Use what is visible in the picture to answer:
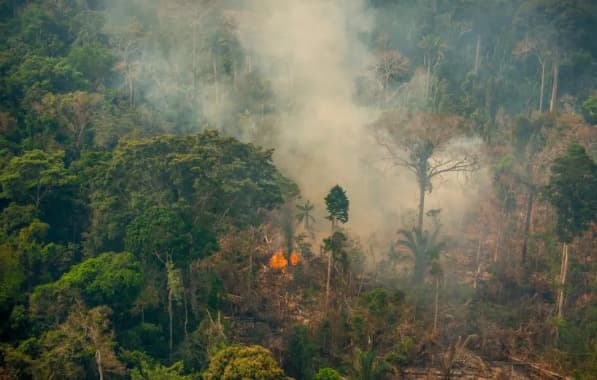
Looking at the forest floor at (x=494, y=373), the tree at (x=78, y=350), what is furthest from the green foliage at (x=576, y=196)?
the tree at (x=78, y=350)

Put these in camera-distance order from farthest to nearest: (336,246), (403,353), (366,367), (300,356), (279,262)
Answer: (279,262) < (336,246) < (403,353) < (300,356) < (366,367)

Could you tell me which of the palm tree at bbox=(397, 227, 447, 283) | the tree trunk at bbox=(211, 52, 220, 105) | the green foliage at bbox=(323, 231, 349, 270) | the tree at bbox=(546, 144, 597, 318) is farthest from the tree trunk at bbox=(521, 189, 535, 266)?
the tree trunk at bbox=(211, 52, 220, 105)

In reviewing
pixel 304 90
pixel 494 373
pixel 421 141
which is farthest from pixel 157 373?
pixel 304 90

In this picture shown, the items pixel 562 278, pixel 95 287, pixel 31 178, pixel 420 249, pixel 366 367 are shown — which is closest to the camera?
pixel 366 367

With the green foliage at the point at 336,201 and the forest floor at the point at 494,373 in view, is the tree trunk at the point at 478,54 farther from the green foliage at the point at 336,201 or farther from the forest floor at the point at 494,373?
the forest floor at the point at 494,373

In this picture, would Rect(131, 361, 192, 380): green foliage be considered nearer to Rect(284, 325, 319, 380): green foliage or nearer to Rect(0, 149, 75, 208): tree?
Rect(284, 325, 319, 380): green foliage

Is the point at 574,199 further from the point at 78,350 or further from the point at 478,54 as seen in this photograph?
the point at 478,54

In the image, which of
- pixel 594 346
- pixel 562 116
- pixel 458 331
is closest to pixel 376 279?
pixel 458 331
